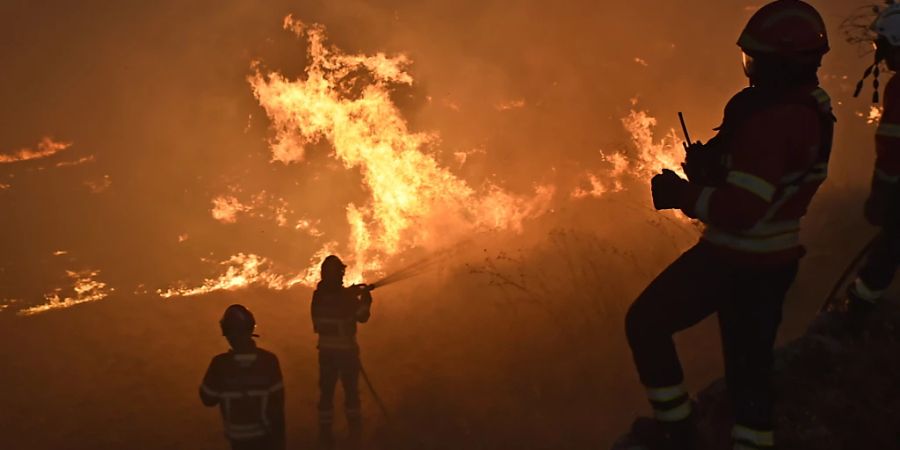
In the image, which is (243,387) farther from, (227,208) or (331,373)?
(227,208)

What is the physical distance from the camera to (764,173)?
321cm

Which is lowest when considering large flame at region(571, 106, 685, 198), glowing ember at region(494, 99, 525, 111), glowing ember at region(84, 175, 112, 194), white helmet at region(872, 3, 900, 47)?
white helmet at region(872, 3, 900, 47)

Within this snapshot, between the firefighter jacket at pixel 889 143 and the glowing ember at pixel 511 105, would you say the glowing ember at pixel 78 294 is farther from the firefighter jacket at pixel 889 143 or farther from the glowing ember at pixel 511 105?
the firefighter jacket at pixel 889 143

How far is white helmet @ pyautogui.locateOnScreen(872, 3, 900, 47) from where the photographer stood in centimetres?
471

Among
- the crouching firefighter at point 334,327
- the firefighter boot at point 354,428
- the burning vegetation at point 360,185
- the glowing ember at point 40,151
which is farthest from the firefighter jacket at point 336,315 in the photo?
the glowing ember at point 40,151

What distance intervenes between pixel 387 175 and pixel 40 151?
867 cm

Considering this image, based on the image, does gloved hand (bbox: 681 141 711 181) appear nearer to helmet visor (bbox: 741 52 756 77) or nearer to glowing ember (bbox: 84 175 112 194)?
helmet visor (bbox: 741 52 756 77)

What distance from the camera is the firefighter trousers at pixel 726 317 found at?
351 cm

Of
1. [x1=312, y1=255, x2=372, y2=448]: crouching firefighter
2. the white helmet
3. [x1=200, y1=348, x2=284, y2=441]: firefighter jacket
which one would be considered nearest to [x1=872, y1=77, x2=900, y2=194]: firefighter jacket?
the white helmet

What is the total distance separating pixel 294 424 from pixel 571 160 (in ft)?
28.8

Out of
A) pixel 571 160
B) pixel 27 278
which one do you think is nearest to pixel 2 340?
pixel 27 278

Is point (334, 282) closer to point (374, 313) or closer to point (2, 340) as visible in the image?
point (374, 313)

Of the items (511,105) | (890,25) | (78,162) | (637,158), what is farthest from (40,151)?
(890,25)

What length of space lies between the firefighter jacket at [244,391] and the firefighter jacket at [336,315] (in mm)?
3075
